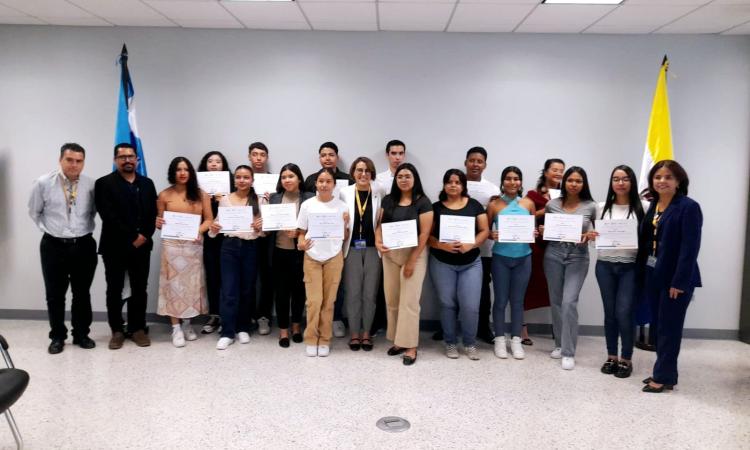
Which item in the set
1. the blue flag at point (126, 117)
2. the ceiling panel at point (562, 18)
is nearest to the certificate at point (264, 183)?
the blue flag at point (126, 117)

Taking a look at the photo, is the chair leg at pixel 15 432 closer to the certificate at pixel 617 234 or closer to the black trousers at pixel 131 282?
the black trousers at pixel 131 282

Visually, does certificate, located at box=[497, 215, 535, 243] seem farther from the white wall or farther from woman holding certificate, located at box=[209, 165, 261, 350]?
woman holding certificate, located at box=[209, 165, 261, 350]

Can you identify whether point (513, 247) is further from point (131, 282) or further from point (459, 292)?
point (131, 282)

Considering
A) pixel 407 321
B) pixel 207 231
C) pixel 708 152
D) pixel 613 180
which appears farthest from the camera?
pixel 708 152

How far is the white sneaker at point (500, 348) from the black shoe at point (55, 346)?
12.3 feet

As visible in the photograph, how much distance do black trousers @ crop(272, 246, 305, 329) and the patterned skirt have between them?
72cm

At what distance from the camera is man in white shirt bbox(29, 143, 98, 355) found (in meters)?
3.91

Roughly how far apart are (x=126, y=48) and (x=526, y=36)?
408 centimetres

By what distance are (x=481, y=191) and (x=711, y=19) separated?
8.47 feet

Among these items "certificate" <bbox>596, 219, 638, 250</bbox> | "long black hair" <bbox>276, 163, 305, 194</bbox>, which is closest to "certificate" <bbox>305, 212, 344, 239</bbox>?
"long black hair" <bbox>276, 163, 305, 194</bbox>

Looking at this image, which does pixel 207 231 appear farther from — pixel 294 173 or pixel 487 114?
pixel 487 114

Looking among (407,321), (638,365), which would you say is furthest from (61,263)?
(638,365)

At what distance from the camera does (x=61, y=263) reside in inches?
155

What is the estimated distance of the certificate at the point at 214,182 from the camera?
4344mm
